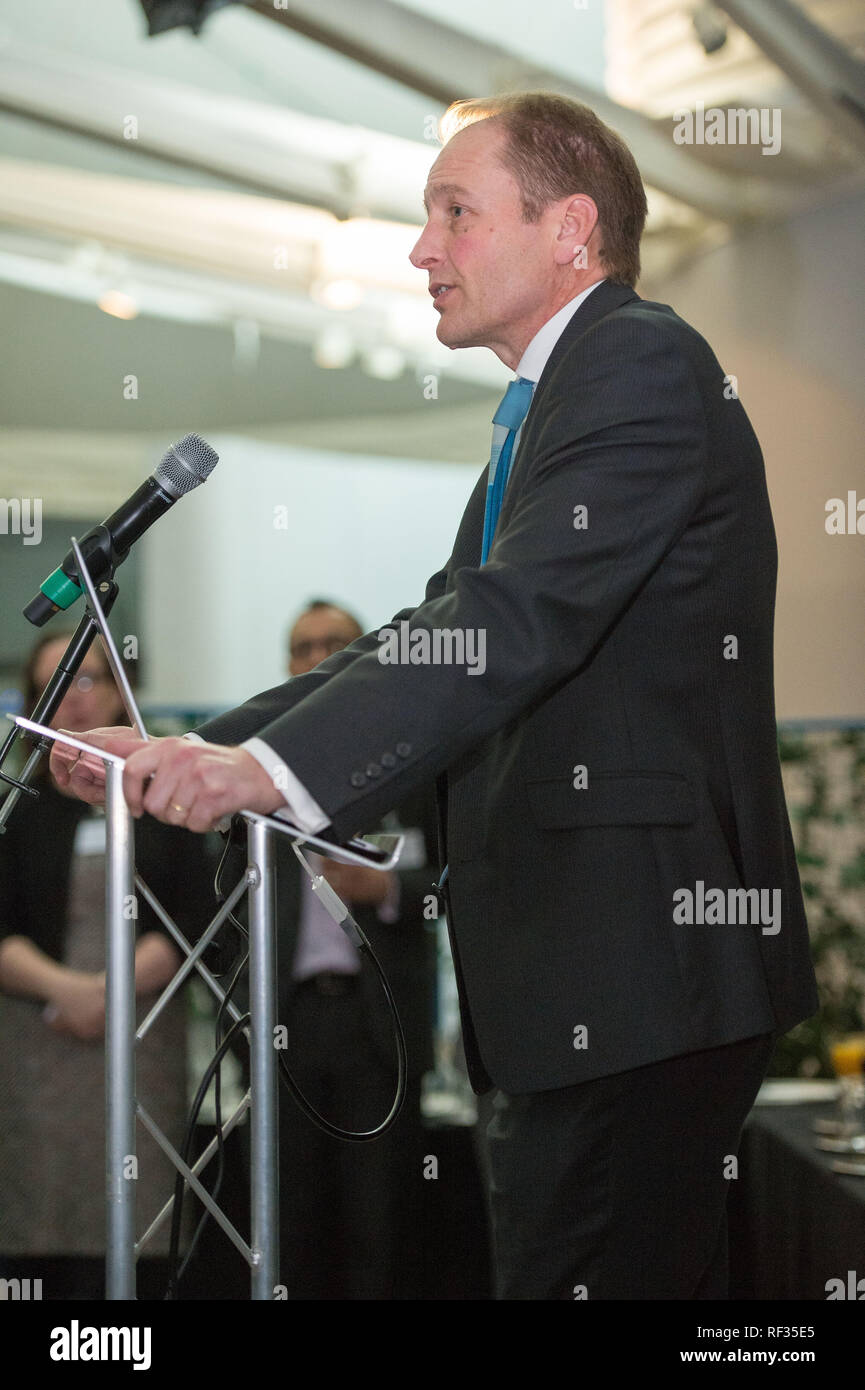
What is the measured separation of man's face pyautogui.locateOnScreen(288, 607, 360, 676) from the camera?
3.03 m

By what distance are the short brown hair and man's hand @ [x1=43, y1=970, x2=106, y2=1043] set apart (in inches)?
77.2

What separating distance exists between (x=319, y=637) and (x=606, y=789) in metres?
1.88

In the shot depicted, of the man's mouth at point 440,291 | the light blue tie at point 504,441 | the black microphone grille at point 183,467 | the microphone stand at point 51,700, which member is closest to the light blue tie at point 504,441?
the light blue tie at point 504,441

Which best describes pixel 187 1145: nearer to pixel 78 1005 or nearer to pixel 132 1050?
pixel 132 1050

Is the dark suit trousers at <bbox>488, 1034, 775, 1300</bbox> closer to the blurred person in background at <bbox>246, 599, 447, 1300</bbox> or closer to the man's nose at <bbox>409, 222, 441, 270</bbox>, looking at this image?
the man's nose at <bbox>409, 222, 441, 270</bbox>

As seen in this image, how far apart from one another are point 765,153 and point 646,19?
0.50 m

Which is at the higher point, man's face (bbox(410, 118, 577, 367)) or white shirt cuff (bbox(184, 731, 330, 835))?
man's face (bbox(410, 118, 577, 367))

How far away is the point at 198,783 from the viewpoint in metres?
1.08

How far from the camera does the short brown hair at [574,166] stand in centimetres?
Answer: 144

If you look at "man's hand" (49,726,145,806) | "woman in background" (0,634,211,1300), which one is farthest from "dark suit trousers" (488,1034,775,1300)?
"woman in background" (0,634,211,1300)

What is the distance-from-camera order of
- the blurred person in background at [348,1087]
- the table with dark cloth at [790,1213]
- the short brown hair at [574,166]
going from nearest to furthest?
1. the short brown hair at [574,166]
2. the table with dark cloth at [790,1213]
3. the blurred person in background at [348,1087]

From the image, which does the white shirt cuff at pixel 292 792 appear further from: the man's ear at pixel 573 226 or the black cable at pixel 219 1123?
the man's ear at pixel 573 226

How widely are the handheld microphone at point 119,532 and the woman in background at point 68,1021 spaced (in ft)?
4.88

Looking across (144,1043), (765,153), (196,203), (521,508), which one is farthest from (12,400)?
(521,508)
